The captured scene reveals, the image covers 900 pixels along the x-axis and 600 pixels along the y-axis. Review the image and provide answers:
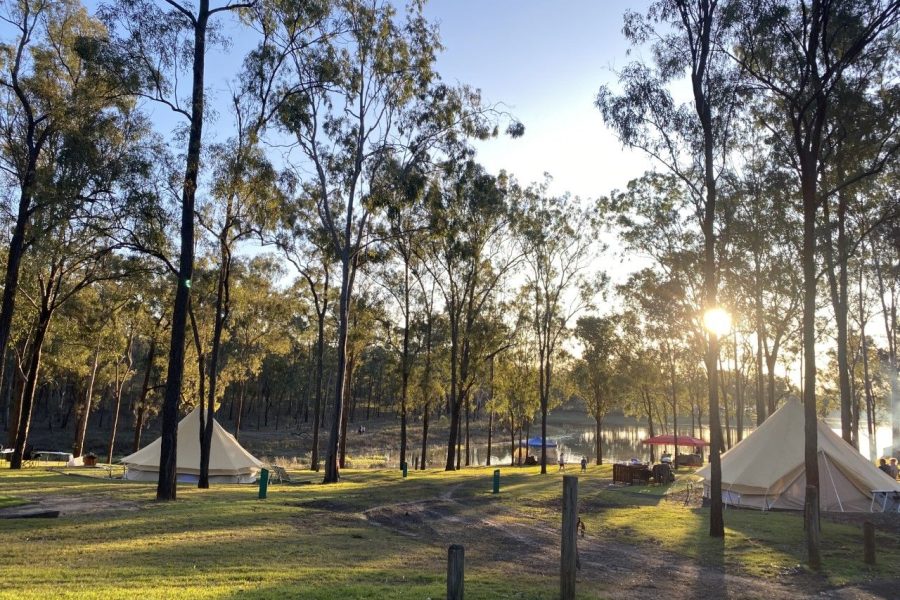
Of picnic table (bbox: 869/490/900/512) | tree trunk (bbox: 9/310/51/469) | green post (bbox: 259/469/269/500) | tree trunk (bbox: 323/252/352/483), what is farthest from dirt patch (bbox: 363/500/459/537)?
tree trunk (bbox: 9/310/51/469)

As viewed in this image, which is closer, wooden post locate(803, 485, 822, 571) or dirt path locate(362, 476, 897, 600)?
dirt path locate(362, 476, 897, 600)

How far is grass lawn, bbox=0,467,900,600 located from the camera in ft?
27.1

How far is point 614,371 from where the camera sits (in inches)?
1740

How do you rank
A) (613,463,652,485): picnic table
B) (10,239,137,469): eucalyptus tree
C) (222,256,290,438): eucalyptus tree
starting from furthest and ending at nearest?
(222,256,290,438): eucalyptus tree → (613,463,652,485): picnic table → (10,239,137,469): eucalyptus tree

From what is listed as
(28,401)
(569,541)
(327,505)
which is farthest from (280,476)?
(569,541)

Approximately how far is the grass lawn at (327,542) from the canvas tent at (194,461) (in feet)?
9.71

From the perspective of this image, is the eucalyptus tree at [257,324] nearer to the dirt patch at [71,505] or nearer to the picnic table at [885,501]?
the dirt patch at [71,505]

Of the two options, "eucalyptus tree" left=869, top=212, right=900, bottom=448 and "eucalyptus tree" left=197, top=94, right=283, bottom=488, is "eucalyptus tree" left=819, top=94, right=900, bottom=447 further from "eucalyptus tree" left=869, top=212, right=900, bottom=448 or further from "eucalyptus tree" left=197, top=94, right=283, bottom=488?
"eucalyptus tree" left=197, top=94, right=283, bottom=488

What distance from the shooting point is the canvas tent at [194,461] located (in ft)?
82.9

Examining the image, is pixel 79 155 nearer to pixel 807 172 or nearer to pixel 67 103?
pixel 67 103

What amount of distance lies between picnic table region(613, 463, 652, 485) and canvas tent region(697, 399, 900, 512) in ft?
17.4

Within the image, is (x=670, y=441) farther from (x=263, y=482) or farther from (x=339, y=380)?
(x=263, y=482)

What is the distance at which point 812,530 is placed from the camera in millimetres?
12336

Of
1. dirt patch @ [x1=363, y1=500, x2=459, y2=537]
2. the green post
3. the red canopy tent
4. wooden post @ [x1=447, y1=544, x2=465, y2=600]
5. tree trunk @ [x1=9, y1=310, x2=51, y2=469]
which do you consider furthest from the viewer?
the red canopy tent
